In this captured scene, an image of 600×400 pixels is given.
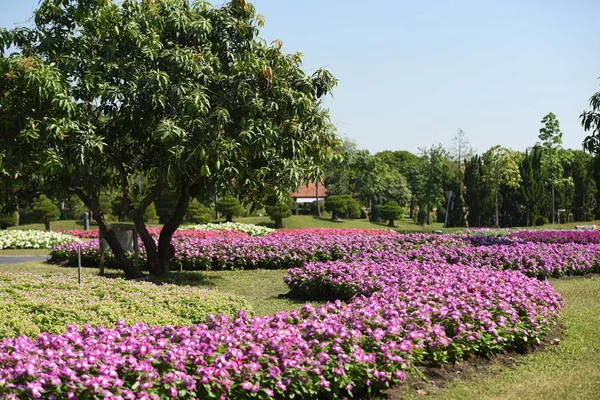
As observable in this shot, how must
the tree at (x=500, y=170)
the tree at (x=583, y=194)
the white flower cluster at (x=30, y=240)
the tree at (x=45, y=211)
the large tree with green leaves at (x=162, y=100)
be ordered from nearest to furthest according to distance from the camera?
the large tree with green leaves at (x=162, y=100)
the white flower cluster at (x=30, y=240)
the tree at (x=45, y=211)
the tree at (x=500, y=170)
the tree at (x=583, y=194)

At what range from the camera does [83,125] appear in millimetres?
10930

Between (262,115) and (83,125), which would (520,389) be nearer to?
(262,115)

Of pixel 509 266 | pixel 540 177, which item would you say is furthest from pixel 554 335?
pixel 540 177

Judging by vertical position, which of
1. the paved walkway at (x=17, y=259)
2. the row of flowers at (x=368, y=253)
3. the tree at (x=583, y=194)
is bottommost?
the paved walkway at (x=17, y=259)

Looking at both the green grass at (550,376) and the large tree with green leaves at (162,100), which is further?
the large tree with green leaves at (162,100)

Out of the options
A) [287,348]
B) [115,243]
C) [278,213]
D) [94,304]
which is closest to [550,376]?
[287,348]

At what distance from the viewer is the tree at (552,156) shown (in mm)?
44688

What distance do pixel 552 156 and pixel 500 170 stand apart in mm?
6793

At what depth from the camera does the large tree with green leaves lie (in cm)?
1067

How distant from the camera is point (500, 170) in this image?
40.8 metres

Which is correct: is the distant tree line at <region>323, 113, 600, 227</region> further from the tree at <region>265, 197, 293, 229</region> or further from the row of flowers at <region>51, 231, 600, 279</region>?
the row of flowers at <region>51, 231, 600, 279</region>

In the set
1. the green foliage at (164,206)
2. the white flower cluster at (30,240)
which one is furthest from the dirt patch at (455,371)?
the green foliage at (164,206)

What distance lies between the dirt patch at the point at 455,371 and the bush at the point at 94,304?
279 cm

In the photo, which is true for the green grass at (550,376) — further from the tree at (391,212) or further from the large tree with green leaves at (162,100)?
the tree at (391,212)
